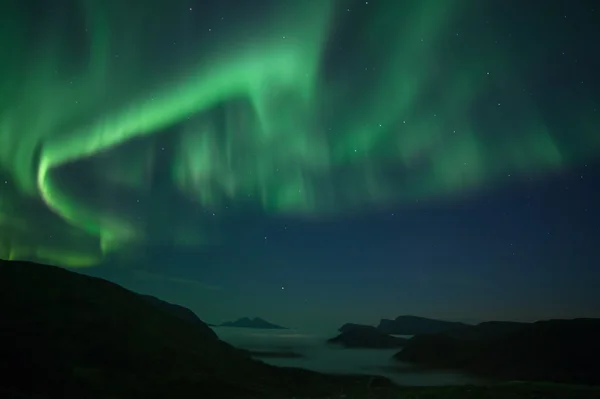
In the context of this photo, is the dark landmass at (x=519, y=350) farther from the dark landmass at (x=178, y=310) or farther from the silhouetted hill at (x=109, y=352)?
the dark landmass at (x=178, y=310)

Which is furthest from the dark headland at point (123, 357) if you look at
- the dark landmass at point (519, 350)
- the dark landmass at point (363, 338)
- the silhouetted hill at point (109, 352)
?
the dark landmass at point (519, 350)

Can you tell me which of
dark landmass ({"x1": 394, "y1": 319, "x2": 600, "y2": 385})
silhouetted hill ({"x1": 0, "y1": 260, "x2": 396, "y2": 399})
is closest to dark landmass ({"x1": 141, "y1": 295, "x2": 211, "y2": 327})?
silhouetted hill ({"x1": 0, "y1": 260, "x2": 396, "y2": 399})

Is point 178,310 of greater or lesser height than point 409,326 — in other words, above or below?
above

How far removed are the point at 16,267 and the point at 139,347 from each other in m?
40.9

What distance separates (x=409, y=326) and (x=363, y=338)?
964 centimetres

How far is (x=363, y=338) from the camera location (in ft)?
219

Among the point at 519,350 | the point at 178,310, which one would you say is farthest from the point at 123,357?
the point at 519,350

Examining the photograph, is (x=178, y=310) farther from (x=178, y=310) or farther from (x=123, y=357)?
(x=123, y=357)

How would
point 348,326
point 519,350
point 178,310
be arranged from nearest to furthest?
point 348,326, point 519,350, point 178,310

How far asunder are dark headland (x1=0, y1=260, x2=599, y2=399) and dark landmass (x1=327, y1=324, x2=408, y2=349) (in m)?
4.59

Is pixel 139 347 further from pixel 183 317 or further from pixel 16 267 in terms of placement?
pixel 16 267

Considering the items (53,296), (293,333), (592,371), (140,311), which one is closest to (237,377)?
(293,333)

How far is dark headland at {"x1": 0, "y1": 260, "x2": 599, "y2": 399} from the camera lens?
179ft

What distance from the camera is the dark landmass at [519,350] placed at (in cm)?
7256
